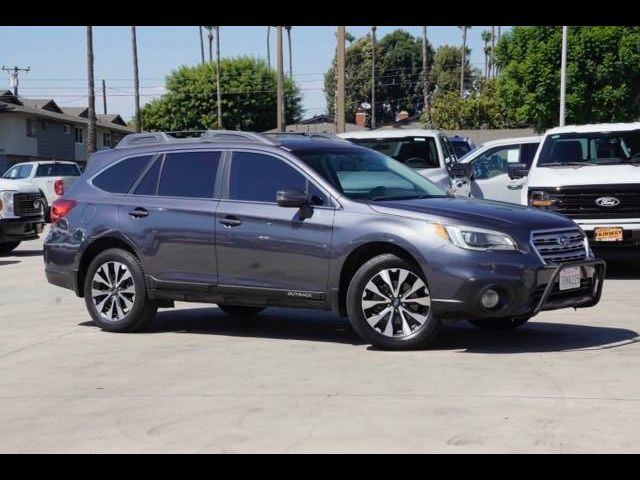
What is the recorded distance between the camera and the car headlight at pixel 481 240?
856 centimetres

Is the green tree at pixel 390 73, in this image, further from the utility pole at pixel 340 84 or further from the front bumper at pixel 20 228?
the front bumper at pixel 20 228

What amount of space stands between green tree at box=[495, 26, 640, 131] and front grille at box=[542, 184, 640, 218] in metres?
39.0

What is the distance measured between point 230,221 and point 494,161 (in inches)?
383

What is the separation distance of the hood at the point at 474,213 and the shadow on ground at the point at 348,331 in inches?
→ 39.5

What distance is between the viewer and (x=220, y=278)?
9.72 m

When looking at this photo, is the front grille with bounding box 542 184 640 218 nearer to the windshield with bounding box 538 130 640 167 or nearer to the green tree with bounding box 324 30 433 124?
the windshield with bounding box 538 130 640 167

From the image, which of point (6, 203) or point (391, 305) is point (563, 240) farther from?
point (6, 203)

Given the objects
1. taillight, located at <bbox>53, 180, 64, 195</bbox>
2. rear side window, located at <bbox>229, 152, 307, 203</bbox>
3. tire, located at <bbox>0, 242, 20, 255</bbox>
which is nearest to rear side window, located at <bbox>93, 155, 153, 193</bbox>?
rear side window, located at <bbox>229, 152, 307, 203</bbox>

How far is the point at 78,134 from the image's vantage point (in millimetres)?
74500

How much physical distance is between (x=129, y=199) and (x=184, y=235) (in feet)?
2.77

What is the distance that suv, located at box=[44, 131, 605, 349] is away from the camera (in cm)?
859
